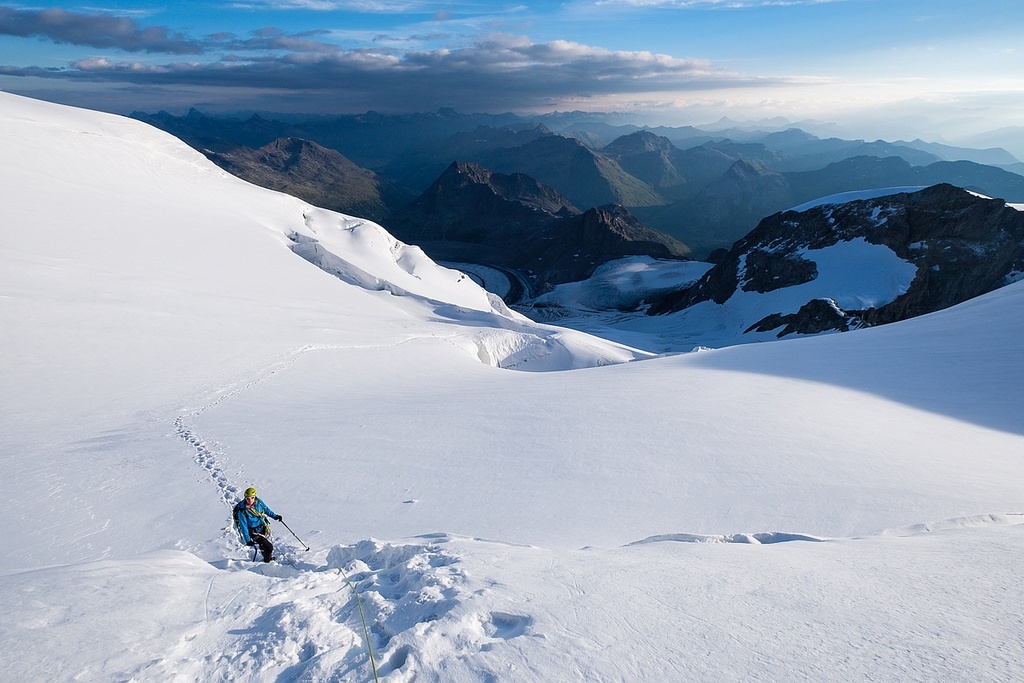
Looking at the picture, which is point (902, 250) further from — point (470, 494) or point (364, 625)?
point (364, 625)

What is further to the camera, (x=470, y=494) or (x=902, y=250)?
(x=902, y=250)

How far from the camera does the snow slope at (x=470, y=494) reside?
4.46 meters

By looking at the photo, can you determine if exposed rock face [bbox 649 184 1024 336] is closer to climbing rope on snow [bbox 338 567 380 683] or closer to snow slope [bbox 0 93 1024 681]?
snow slope [bbox 0 93 1024 681]

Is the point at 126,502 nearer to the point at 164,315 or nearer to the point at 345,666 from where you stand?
the point at 345,666

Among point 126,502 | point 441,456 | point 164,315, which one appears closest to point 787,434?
point 441,456

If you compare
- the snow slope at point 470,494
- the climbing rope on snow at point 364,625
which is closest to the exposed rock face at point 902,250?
the snow slope at point 470,494

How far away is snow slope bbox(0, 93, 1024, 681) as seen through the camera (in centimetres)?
446

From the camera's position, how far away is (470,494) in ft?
28.6

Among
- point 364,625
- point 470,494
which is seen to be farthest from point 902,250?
point 364,625

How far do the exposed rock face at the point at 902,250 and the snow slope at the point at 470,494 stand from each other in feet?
109

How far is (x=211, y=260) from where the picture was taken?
25.1 meters

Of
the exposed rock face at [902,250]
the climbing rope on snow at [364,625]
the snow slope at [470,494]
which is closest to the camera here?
the climbing rope on snow at [364,625]

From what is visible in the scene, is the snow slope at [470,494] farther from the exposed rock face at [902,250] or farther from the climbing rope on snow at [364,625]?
the exposed rock face at [902,250]

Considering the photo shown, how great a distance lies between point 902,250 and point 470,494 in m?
64.1
